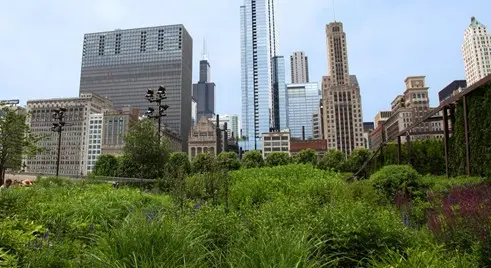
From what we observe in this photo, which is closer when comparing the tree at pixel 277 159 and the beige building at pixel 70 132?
the tree at pixel 277 159

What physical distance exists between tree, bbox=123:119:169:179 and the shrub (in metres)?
15.0

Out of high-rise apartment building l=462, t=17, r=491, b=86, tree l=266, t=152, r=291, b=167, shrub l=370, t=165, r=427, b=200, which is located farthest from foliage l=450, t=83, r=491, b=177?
high-rise apartment building l=462, t=17, r=491, b=86

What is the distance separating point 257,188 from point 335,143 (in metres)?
136

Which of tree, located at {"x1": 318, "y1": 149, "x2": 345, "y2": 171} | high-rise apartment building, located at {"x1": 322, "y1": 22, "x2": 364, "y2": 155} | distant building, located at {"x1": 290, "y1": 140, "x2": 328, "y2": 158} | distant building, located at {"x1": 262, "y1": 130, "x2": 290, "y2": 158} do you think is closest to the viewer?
tree, located at {"x1": 318, "y1": 149, "x2": 345, "y2": 171}

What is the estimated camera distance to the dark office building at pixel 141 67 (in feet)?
481

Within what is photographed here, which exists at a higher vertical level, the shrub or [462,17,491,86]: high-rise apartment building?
[462,17,491,86]: high-rise apartment building

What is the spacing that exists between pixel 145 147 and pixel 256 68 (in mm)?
151891

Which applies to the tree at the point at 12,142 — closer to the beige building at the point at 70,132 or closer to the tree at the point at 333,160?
the tree at the point at 333,160

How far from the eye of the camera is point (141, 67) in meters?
151

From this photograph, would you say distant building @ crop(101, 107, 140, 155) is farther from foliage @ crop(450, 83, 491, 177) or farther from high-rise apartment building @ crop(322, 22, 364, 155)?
foliage @ crop(450, 83, 491, 177)

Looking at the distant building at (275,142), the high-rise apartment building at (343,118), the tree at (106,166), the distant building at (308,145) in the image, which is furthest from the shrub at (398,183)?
the distant building at (275,142)

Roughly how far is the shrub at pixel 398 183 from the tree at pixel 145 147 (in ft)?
49.1

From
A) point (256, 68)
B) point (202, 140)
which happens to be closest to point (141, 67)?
point (202, 140)

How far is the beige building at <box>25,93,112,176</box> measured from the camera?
11144 centimetres
